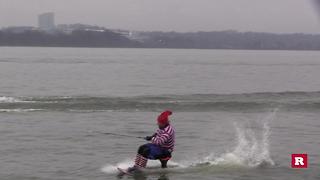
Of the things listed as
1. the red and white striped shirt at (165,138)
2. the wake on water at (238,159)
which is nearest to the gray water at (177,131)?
the wake on water at (238,159)

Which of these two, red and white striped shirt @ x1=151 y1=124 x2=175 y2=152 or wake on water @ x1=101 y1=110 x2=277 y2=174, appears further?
wake on water @ x1=101 y1=110 x2=277 y2=174

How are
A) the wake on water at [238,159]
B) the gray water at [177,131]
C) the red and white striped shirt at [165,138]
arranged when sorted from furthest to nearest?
the wake on water at [238,159] → the gray water at [177,131] → the red and white striped shirt at [165,138]

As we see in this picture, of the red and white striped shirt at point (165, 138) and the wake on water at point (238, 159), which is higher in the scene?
the red and white striped shirt at point (165, 138)

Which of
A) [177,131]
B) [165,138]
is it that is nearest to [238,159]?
[165,138]

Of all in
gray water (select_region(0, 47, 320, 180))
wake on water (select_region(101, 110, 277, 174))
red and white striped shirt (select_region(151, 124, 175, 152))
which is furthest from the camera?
wake on water (select_region(101, 110, 277, 174))

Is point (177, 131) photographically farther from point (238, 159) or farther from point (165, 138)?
point (165, 138)

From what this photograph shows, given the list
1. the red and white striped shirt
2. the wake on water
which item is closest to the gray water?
the wake on water

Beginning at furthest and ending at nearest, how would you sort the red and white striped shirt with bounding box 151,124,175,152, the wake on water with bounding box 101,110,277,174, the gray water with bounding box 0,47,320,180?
the wake on water with bounding box 101,110,277,174, the gray water with bounding box 0,47,320,180, the red and white striped shirt with bounding box 151,124,175,152

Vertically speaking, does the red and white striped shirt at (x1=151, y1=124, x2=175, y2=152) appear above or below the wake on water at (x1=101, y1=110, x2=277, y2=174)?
above

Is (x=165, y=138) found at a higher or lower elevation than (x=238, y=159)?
higher

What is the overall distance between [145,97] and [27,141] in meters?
18.3

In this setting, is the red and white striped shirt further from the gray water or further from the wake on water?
the wake on water

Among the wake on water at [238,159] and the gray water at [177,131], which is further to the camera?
the wake on water at [238,159]

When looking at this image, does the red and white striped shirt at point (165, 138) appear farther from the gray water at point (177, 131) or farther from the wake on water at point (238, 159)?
the wake on water at point (238, 159)
